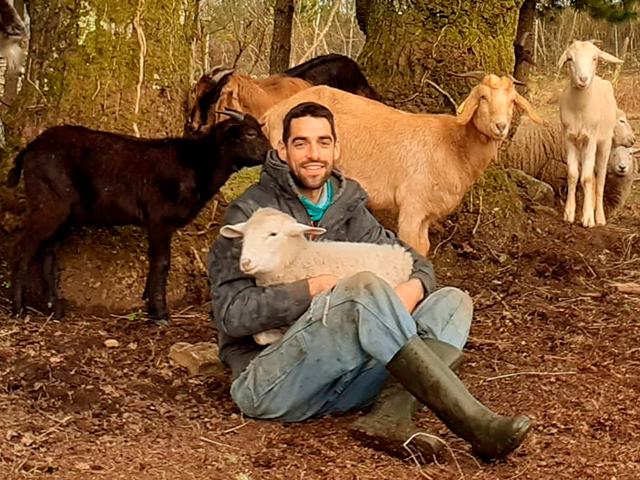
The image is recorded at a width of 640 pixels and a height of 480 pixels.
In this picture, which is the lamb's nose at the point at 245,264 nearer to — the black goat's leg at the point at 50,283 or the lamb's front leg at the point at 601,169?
the black goat's leg at the point at 50,283

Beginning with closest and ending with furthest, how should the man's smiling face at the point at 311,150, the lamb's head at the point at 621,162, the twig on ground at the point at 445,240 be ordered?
the man's smiling face at the point at 311,150 → the twig on ground at the point at 445,240 → the lamb's head at the point at 621,162

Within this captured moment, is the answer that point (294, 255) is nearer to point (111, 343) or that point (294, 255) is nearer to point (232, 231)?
point (232, 231)

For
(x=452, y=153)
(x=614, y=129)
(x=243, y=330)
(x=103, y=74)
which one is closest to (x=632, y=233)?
(x=614, y=129)

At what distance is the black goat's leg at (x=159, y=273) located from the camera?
5.55 meters

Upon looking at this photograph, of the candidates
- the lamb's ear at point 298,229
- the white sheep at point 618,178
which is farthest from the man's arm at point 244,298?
the white sheep at point 618,178

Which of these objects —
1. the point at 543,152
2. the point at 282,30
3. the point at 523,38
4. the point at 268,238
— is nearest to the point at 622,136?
the point at 543,152

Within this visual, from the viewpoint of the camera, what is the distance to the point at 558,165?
10711mm

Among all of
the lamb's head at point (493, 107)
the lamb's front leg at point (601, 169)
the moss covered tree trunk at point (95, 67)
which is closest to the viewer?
the moss covered tree trunk at point (95, 67)

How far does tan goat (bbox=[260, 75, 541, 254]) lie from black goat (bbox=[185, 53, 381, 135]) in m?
1.11

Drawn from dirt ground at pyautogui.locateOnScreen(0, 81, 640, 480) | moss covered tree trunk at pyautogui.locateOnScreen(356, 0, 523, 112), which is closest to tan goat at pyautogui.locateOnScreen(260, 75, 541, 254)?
dirt ground at pyautogui.locateOnScreen(0, 81, 640, 480)

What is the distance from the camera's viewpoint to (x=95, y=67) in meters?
5.95

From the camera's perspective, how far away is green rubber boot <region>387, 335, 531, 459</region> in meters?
3.45

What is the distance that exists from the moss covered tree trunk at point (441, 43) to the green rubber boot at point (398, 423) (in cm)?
428

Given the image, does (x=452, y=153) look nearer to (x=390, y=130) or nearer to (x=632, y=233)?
(x=390, y=130)
